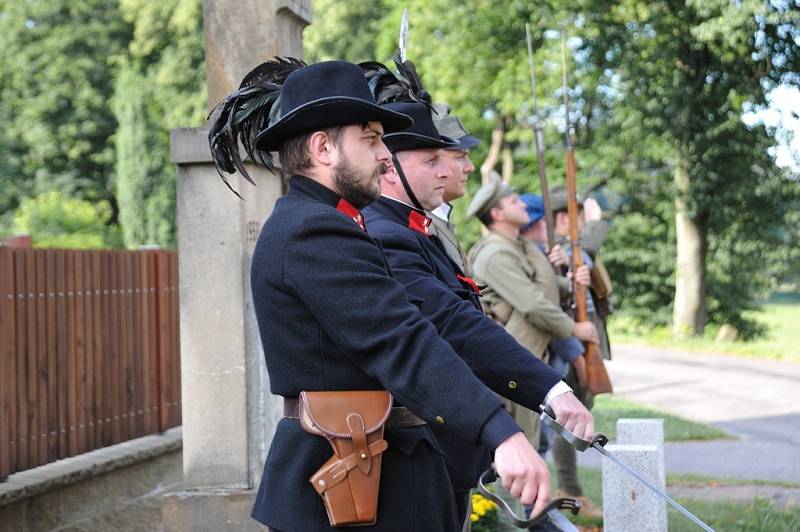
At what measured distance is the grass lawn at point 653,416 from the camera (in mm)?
12602

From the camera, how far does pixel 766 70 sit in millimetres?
27969

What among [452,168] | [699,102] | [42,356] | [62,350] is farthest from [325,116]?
[699,102]

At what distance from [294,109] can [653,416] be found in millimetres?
11270

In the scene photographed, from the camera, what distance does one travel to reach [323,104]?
10.7 ft

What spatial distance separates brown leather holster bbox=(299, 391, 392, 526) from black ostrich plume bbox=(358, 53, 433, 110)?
1.67 metres

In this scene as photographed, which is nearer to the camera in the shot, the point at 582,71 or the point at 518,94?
the point at 582,71

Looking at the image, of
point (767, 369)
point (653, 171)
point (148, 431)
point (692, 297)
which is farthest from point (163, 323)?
point (653, 171)

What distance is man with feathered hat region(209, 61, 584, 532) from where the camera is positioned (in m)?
2.91

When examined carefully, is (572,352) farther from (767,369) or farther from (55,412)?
(767,369)

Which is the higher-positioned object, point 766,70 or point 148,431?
point 766,70

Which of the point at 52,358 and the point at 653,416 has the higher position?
the point at 52,358

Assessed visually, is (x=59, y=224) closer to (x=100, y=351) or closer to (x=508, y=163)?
(x=508, y=163)

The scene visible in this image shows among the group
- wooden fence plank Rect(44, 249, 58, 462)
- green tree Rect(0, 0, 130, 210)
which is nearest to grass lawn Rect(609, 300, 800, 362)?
wooden fence plank Rect(44, 249, 58, 462)

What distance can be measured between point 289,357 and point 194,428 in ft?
11.4
